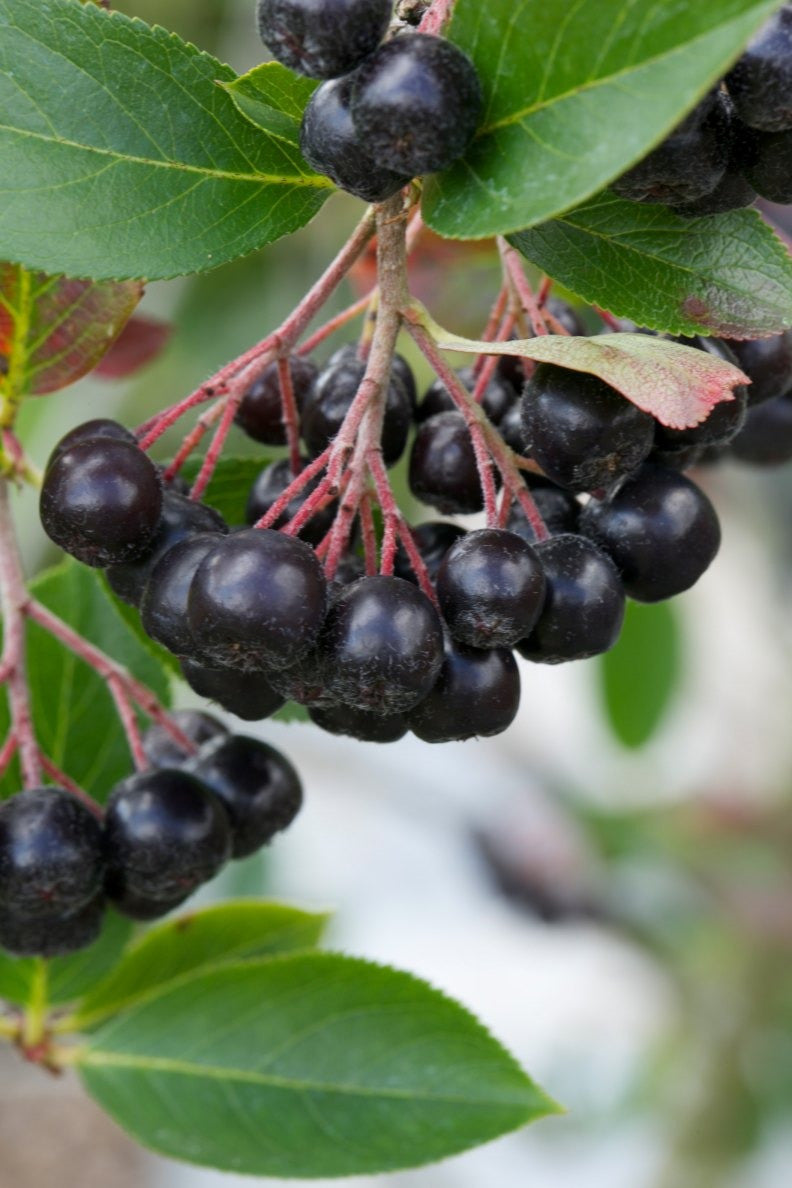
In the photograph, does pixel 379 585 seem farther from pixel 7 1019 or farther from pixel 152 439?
pixel 7 1019

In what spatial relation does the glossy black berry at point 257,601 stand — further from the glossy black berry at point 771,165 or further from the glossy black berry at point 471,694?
the glossy black berry at point 771,165

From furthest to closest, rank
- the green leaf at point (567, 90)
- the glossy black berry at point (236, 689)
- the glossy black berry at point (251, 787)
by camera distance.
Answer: the glossy black berry at point (251, 787) < the glossy black berry at point (236, 689) < the green leaf at point (567, 90)

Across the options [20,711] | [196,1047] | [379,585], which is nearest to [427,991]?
[196,1047]

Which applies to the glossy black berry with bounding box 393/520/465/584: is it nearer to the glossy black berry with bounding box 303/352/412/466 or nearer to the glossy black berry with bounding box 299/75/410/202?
the glossy black berry with bounding box 303/352/412/466

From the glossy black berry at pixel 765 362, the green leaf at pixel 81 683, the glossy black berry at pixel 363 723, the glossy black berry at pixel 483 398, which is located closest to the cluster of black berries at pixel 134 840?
the green leaf at pixel 81 683

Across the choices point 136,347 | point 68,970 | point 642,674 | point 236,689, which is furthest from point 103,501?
point 642,674

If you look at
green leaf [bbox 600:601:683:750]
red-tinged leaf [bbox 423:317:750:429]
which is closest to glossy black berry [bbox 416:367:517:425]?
red-tinged leaf [bbox 423:317:750:429]
